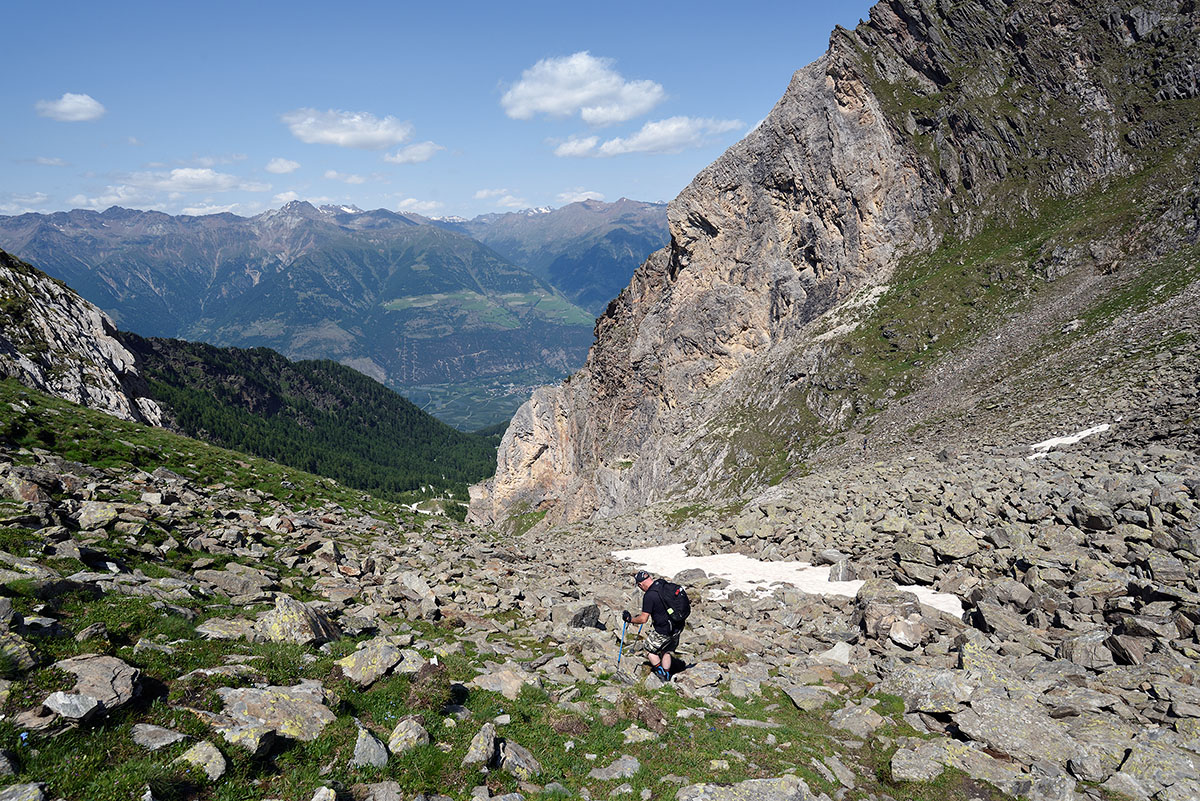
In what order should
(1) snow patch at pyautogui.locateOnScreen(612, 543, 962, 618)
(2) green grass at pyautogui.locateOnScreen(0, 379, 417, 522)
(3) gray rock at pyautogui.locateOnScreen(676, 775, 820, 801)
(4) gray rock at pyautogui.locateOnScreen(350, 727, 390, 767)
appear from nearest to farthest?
(4) gray rock at pyautogui.locateOnScreen(350, 727, 390, 767), (3) gray rock at pyautogui.locateOnScreen(676, 775, 820, 801), (1) snow patch at pyautogui.locateOnScreen(612, 543, 962, 618), (2) green grass at pyautogui.locateOnScreen(0, 379, 417, 522)

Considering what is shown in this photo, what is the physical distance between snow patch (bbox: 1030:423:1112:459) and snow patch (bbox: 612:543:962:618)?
47.7ft

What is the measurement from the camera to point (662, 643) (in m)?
17.5

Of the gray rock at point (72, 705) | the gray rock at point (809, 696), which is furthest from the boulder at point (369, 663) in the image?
the gray rock at point (809, 696)

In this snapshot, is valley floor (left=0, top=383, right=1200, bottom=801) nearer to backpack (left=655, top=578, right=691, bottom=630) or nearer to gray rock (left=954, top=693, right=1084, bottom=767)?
gray rock (left=954, top=693, right=1084, bottom=767)

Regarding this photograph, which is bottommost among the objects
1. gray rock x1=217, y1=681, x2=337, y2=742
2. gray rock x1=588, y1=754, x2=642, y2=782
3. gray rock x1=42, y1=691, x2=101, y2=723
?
gray rock x1=588, y1=754, x2=642, y2=782

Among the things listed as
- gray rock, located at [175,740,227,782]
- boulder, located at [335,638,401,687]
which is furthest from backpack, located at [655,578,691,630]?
gray rock, located at [175,740,227,782]

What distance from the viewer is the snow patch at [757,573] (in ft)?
73.1

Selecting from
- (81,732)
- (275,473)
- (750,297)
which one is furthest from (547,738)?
(750,297)

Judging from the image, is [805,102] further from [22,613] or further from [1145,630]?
[22,613]

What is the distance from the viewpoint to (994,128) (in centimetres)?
6328

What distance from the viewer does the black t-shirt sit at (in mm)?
17312

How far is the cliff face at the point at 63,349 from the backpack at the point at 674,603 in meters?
50.4

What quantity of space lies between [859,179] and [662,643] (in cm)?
6511

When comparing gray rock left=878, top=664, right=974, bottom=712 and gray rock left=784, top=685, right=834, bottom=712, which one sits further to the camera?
gray rock left=784, top=685, right=834, bottom=712
